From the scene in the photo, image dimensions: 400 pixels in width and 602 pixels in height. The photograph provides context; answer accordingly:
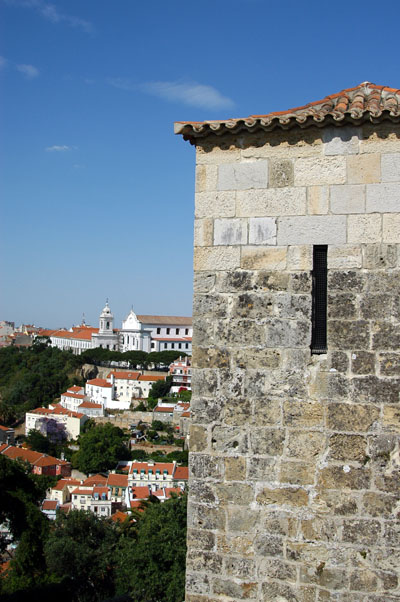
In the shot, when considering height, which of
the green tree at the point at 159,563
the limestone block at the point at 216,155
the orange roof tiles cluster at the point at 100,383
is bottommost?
the green tree at the point at 159,563

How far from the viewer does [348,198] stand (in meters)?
4.01

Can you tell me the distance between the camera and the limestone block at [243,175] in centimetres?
418

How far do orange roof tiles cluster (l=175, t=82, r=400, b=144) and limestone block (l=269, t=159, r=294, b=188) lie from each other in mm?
229

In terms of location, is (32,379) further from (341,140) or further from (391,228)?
(391,228)

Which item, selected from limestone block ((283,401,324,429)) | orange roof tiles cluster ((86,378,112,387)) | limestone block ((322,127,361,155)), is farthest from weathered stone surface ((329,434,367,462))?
orange roof tiles cluster ((86,378,112,387))

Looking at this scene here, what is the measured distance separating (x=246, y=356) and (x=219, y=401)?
357mm

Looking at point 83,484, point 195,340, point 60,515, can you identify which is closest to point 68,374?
point 83,484

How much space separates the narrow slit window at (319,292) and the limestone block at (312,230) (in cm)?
7

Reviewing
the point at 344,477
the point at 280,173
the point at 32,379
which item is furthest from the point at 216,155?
the point at 32,379

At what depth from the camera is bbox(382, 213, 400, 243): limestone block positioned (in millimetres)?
3914

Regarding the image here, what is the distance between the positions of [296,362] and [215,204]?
47.8 inches

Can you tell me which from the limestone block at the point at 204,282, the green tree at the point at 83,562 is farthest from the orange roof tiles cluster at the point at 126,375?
the limestone block at the point at 204,282

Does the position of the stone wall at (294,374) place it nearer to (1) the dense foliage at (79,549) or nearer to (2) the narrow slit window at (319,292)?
(2) the narrow slit window at (319,292)

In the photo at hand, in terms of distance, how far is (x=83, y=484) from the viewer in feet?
170
